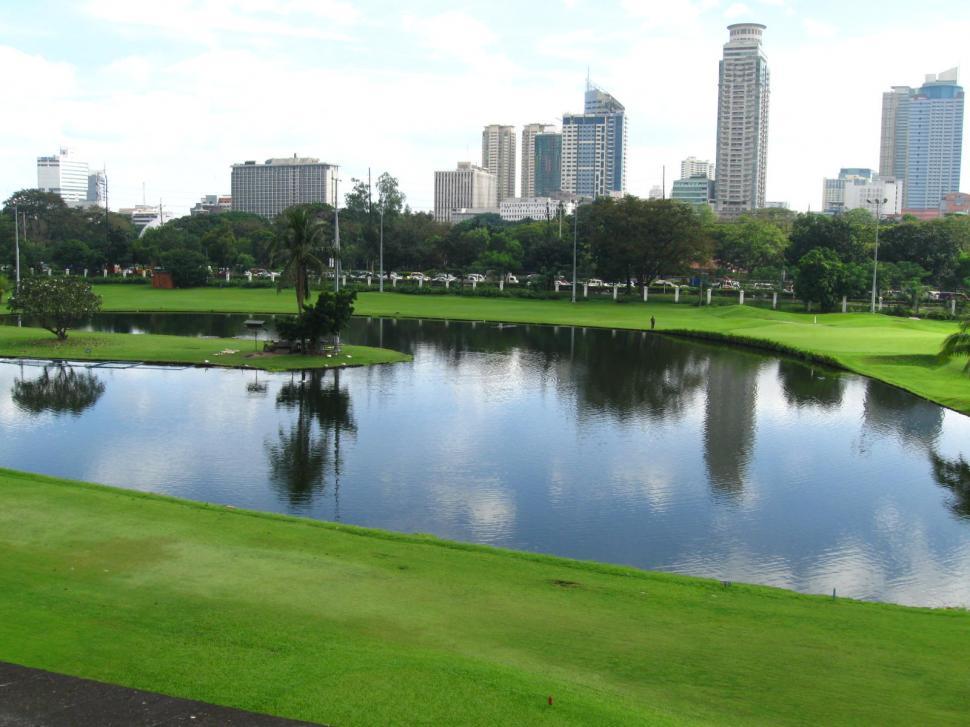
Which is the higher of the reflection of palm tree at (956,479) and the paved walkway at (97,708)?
→ the paved walkway at (97,708)

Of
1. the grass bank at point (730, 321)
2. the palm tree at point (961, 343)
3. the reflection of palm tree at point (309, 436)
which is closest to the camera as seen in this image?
the reflection of palm tree at point (309, 436)

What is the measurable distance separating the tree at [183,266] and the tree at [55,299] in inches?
1791

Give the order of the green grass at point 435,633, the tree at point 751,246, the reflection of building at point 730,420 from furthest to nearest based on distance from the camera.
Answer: the tree at point 751,246
the reflection of building at point 730,420
the green grass at point 435,633

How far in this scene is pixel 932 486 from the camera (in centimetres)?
2639

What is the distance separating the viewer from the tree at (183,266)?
95.6 metres

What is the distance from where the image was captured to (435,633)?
42.9 feet

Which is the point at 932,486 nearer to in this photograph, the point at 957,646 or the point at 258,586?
the point at 957,646

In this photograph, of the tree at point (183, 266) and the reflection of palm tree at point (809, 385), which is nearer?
the reflection of palm tree at point (809, 385)

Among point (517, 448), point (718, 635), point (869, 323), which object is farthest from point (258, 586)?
point (869, 323)

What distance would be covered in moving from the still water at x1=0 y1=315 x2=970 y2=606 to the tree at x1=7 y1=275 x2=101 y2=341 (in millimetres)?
6206

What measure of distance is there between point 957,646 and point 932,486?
44.3 feet

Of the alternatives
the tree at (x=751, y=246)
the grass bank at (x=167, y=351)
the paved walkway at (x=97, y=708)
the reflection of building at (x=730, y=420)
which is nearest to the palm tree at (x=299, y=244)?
the grass bank at (x=167, y=351)

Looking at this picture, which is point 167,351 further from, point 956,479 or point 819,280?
point 819,280

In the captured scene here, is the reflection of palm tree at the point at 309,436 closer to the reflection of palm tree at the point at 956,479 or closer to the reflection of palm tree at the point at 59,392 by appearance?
the reflection of palm tree at the point at 59,392
